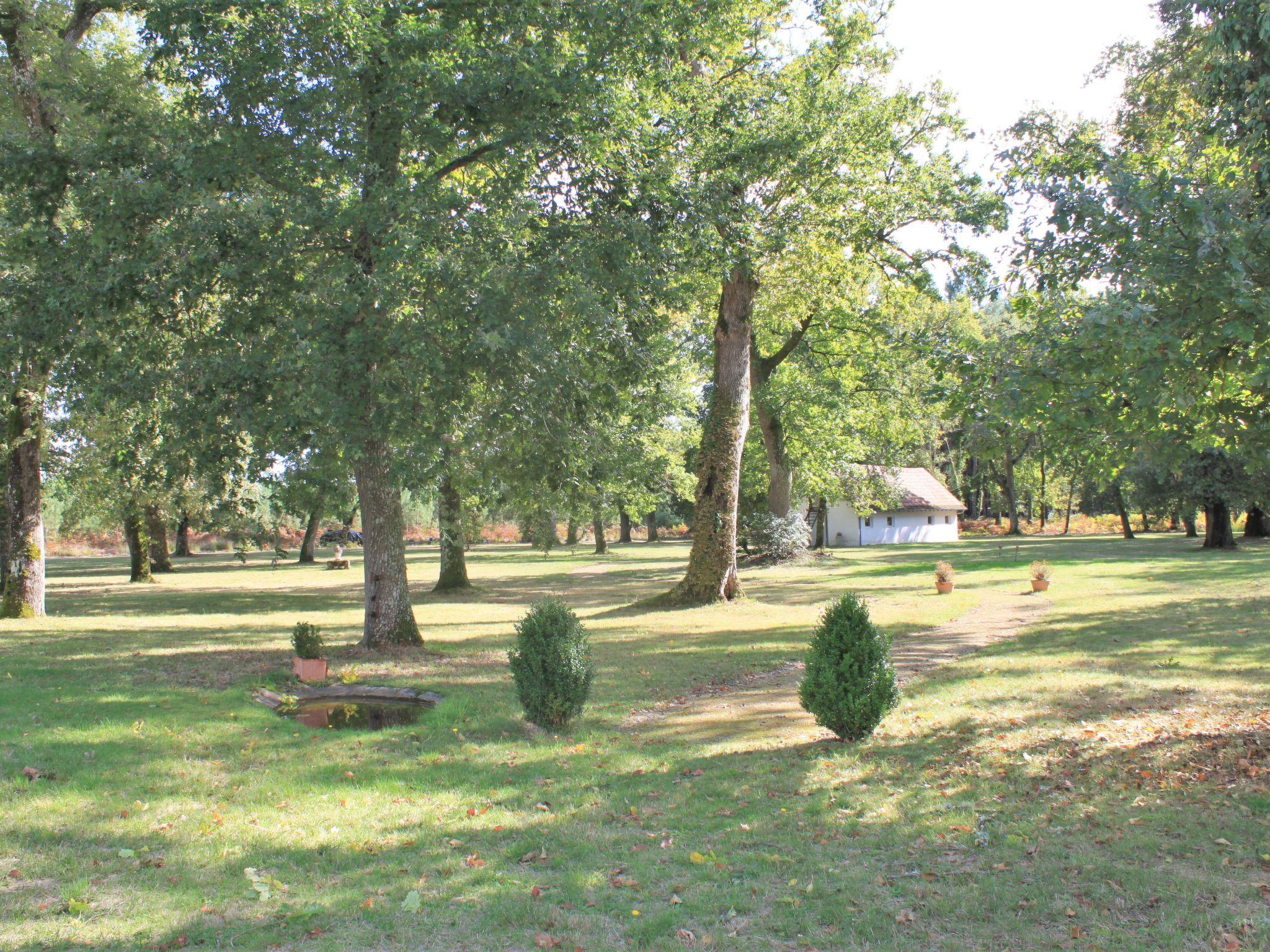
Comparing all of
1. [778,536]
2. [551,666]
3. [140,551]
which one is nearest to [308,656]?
[551,666]

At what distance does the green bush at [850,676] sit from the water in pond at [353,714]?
4.27 m

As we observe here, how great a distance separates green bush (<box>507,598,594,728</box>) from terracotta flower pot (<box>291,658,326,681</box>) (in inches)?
149

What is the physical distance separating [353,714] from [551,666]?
2.72 metres

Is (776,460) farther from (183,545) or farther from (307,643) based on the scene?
(183,545)

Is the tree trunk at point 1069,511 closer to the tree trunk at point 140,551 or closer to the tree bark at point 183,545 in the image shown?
the tree trunk at point 140,551

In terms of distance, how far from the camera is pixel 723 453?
65.5 ft

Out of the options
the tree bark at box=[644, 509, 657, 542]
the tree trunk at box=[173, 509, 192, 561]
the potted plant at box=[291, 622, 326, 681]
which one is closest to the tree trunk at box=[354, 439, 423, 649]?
the potted plant at box=[291, 622, 326, 681]

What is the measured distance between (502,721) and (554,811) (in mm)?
2863

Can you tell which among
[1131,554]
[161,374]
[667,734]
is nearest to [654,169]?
[161,374]

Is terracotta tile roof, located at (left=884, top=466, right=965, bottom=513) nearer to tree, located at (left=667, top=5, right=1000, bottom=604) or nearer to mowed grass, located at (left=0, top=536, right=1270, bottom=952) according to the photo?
tree, located at (left=667, top=5, right=1000, bottom=604)

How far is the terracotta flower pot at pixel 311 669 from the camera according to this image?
36.9ft

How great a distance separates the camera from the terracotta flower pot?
11.2m

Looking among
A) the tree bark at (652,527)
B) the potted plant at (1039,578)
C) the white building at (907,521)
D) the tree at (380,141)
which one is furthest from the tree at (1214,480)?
the tree bark at (652,527)

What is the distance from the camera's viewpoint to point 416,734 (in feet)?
28.5
